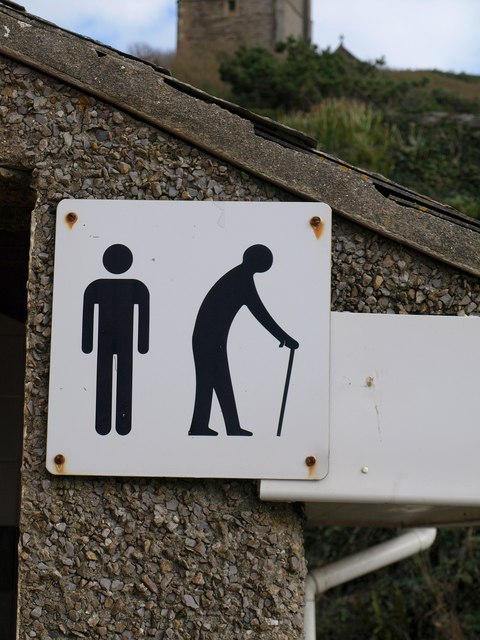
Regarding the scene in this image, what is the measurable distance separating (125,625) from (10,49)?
2103mm

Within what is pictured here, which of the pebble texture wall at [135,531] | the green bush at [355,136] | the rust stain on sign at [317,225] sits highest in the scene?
the green bush at [355,136]

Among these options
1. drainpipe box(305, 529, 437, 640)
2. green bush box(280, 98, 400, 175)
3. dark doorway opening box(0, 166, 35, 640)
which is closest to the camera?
dark doorway opening box(0, 166, 35, 640)

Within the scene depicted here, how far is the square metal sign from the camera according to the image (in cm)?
316

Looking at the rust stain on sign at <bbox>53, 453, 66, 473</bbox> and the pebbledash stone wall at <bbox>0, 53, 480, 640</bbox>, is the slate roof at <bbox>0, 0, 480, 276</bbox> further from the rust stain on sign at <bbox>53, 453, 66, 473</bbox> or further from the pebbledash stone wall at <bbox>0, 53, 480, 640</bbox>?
the rust stain on sign at <bbox>53, 453, 66, 473</bbox>

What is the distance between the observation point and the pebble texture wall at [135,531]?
122 inches

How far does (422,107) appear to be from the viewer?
14.8 meters

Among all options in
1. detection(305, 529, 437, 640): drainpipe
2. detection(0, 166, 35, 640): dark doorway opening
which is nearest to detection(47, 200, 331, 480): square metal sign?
detection(0, 166, 35, 640): dark doorway opening

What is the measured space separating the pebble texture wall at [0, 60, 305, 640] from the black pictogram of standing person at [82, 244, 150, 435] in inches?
6.7

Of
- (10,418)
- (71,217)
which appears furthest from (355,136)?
(71,217)

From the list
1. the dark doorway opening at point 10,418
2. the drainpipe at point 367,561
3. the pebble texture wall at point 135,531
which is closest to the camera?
the pebble texture wall at point 135,531

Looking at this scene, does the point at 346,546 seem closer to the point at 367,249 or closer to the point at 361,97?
the point at 367,249

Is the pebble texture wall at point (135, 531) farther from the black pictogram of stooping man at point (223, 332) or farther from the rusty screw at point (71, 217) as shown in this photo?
the black pictogram of stooping man at point (223, 332)

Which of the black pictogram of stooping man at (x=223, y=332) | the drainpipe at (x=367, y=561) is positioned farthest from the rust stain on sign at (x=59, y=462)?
the drainpipe at (x=367, y=561)

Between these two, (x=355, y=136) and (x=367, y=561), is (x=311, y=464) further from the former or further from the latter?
(x=355, y=136)
